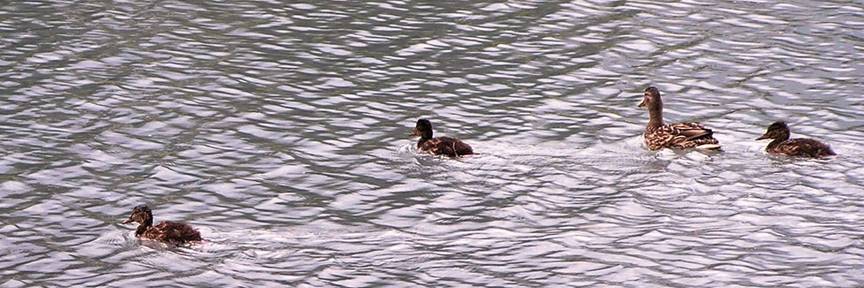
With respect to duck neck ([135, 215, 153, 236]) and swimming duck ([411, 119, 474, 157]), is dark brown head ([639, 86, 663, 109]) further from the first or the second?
duck neck ([135, 215, 153, 236])

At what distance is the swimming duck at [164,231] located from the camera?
17.9 meters

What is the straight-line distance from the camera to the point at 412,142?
22.4 m

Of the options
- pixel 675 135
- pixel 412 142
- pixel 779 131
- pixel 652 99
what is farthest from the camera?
pixel 652 99

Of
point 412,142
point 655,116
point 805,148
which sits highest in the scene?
point 805,148

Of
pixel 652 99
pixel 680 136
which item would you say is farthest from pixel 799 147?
pixel 652 99

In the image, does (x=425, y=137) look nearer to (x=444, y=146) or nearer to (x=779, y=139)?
(x=444, y=146)

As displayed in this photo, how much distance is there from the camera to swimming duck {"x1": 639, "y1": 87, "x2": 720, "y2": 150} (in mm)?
21516

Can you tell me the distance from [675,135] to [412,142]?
11.2 feet

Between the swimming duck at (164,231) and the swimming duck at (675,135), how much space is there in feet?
21.9

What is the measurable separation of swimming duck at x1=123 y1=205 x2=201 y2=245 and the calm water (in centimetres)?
15

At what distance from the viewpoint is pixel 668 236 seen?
59.5 feet

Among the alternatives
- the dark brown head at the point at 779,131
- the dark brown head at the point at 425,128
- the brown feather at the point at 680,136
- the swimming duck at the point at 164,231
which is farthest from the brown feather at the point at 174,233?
the dark brown head at the point at 779,131

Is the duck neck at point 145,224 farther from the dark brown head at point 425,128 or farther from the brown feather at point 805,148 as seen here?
the brown feather at point 805,148

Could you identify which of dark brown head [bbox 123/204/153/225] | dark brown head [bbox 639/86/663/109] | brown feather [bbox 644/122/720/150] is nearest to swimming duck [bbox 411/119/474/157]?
brown feather [bbox 644/122/720/150]
